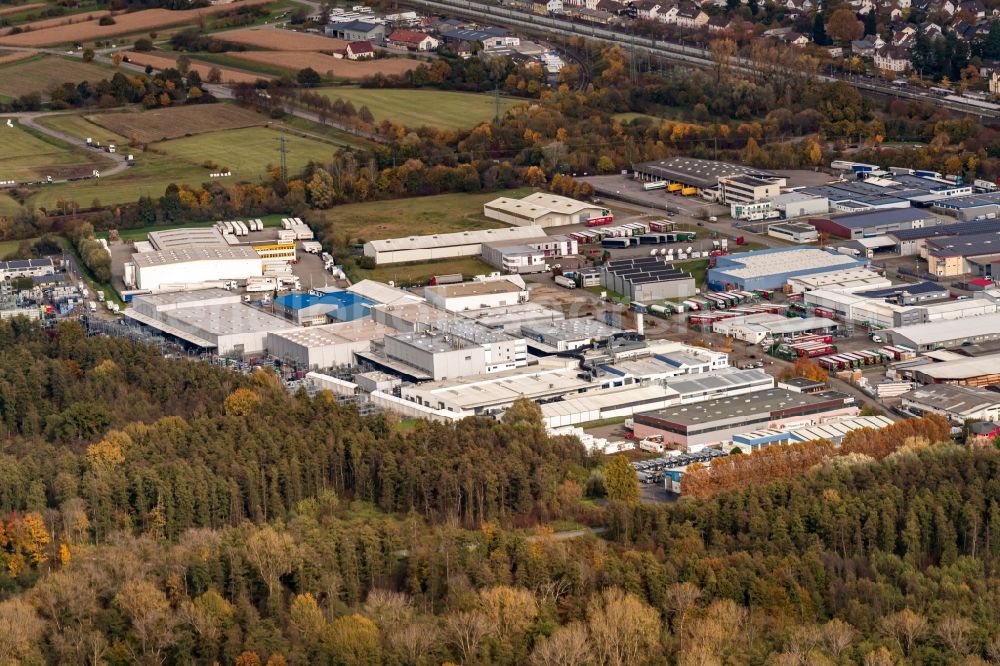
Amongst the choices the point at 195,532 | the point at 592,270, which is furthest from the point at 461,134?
the point at 195,532

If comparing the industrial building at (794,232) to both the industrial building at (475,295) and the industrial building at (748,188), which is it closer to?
the industrial building at (748,188)

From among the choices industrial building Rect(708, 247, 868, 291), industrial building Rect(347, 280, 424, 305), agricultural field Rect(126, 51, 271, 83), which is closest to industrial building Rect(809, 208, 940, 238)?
industrial building Rect(708, 247, 868, 291)

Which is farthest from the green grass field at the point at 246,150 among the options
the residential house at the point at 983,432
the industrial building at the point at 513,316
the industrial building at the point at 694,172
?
the residential house at the point at 983,432

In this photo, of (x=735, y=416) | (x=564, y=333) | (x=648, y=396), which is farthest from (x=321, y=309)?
(x=735, y=416)

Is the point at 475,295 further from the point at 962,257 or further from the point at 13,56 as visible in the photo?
the point at 13,56

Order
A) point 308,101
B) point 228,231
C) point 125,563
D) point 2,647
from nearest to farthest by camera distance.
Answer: point 2,647
point 125,563
point 228,231
point 308,101

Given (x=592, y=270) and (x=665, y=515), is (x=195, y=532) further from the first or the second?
(x=592, y=270)
